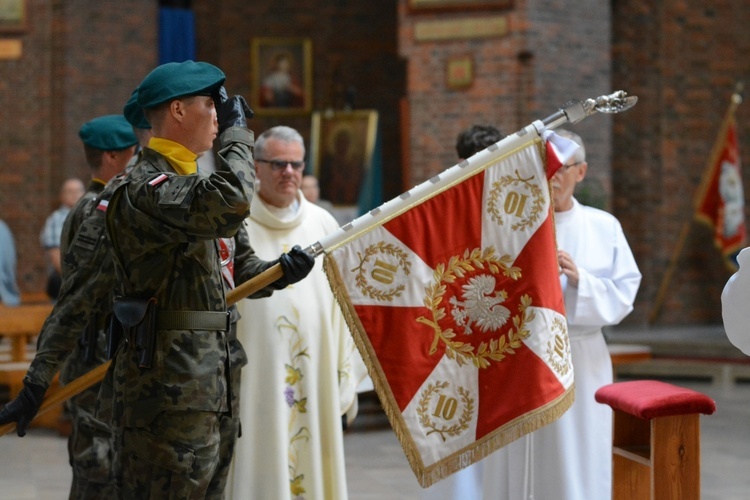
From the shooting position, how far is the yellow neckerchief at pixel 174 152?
332cm

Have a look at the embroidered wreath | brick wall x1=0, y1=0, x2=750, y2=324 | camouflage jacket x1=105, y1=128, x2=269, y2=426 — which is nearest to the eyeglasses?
the embroidered wreath

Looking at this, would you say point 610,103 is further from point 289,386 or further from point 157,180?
point 289,386

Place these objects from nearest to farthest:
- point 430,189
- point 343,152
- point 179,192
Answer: point 179,192, point 430,189, point 343,152

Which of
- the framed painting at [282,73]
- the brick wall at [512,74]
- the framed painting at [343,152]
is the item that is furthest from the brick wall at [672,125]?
the framed painting at [282,73]

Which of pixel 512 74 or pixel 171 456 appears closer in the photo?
pixel 171 456

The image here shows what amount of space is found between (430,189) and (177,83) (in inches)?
36.8

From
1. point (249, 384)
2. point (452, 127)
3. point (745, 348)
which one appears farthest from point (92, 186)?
point (452, 127)

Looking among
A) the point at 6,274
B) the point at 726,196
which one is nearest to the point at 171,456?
the point at 6,274

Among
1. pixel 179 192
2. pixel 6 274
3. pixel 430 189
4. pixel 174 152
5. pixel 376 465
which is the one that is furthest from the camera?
pixel 6 274

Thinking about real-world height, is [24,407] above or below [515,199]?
below

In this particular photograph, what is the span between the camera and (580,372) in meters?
4.79

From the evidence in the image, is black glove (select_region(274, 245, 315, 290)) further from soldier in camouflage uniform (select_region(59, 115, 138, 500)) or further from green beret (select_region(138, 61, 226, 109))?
soldier in camouflage uniform (select_region(59, 115, 138, 500))

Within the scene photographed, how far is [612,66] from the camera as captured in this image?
13.4 metres

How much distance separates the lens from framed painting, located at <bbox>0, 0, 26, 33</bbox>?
44.4ft
